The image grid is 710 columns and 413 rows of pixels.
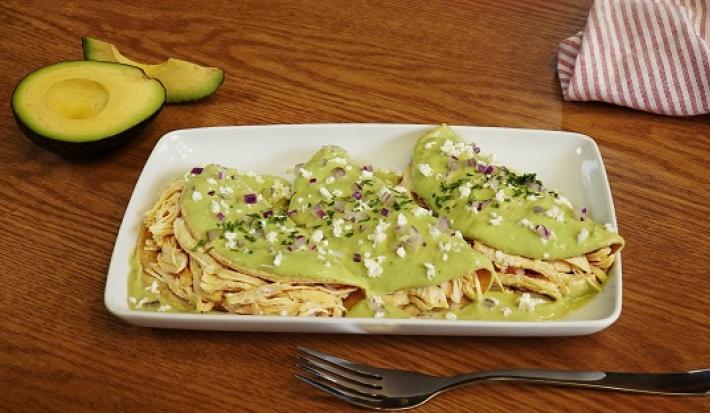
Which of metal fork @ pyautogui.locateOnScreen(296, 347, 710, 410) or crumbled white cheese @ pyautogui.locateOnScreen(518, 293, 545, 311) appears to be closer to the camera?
metal fork @ pyautogui.locateOnScreen(296, 347, 710, 410)

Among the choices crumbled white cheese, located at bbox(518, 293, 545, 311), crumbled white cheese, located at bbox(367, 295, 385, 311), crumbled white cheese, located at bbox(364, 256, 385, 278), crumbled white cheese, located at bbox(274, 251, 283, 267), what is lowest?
crumbled white cheese, located at bbox(518, 293, 545, 311)

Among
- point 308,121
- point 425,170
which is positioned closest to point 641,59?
point 425,170

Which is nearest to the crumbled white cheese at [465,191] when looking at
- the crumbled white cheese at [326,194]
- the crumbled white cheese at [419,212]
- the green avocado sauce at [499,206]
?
the green avocado sauce at [499,206]

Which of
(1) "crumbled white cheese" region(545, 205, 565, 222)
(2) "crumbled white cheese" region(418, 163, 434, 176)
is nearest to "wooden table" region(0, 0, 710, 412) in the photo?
(1) "crumbled white cheese" region(545, 205, 565, 222)

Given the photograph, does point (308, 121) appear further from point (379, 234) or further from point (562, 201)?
point (562, 201)

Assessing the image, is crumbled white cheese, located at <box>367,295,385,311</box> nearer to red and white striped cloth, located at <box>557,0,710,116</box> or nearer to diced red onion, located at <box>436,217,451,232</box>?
diced red onion, located at <box>436,217,451,232</box>

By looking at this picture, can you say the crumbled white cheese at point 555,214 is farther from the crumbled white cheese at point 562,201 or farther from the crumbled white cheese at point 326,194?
the crumbled white cheese at point 326,194

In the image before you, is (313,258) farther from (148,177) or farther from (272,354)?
A: (148,177)

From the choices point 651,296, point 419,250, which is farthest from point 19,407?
point 651,296
